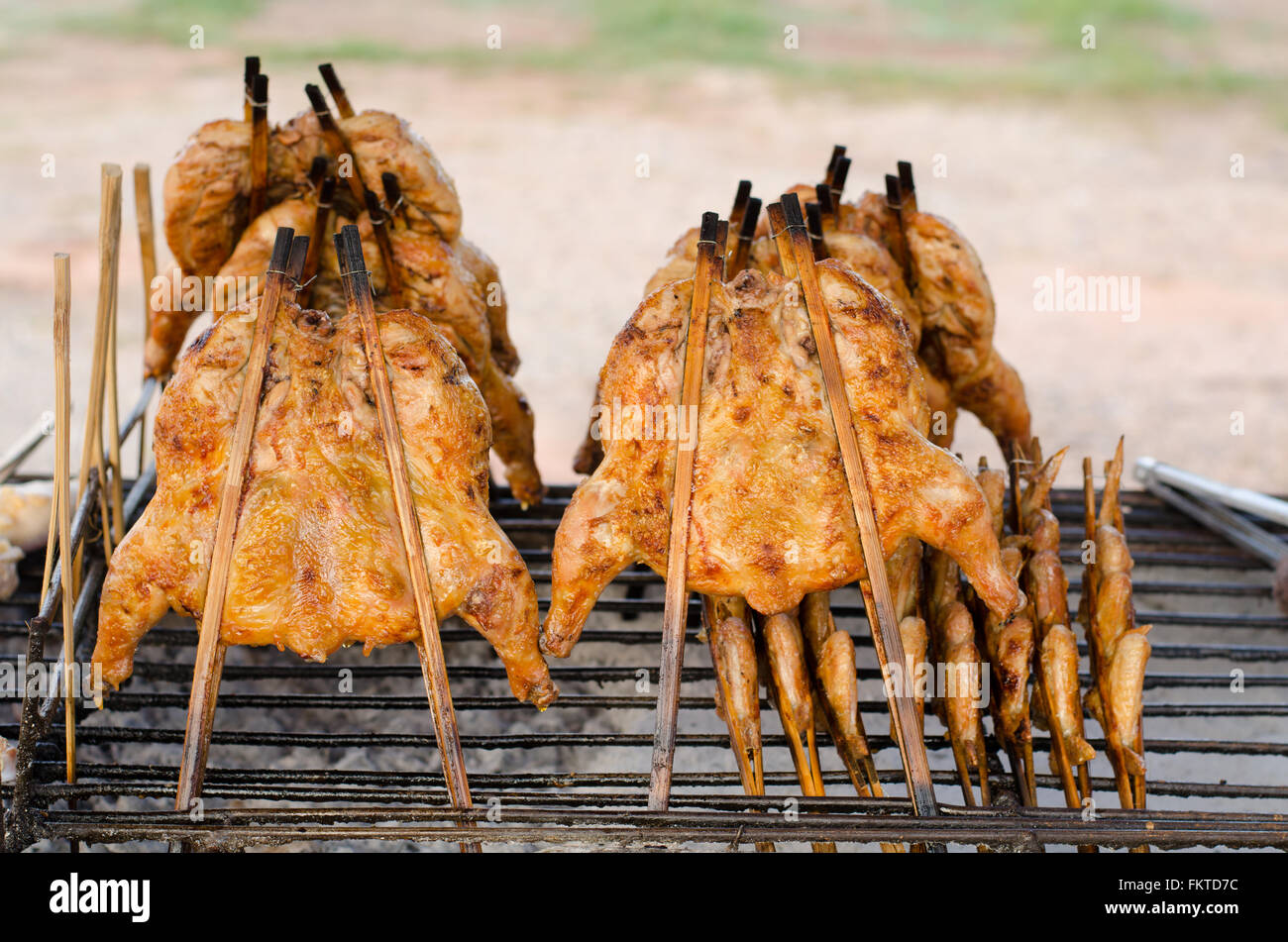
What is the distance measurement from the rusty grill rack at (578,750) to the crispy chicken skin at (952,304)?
919mm

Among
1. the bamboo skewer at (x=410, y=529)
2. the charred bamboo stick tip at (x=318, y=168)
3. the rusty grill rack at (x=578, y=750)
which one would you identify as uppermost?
the charred bamboo stick tip at (x=318, y=168)

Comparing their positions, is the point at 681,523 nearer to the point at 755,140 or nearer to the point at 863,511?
the point at 863,511

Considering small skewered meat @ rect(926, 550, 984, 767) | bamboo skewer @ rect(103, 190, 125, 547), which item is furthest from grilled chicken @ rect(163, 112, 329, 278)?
small skewered meat @ rect(926, 550, 984, 767)

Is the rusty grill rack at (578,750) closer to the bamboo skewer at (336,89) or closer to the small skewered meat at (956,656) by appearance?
the small skewered meat at (956,656)

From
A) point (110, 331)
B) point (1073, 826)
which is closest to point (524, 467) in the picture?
point (110, 331)

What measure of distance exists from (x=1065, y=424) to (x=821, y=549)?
204 inches

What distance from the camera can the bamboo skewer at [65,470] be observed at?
275 cm

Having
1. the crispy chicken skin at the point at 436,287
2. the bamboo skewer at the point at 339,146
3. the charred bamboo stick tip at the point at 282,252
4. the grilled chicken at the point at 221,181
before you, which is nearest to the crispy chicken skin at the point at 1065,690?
the crispy chicken skin at the point at 436,287

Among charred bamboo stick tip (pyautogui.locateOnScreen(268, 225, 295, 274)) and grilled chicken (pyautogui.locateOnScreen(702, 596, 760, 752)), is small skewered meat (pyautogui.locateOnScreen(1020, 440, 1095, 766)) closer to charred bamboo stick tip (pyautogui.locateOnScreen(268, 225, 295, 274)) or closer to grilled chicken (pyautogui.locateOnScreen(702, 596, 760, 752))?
grilled chicken (pyautogui.locateOnScreen(702, 596, 760, 752))

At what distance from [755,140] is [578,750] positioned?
6.64 m

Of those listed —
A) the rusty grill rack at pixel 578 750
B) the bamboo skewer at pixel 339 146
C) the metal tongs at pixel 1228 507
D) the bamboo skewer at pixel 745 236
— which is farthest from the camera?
the metal tongs at pixel 1228 507

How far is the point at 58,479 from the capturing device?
9.45 ft

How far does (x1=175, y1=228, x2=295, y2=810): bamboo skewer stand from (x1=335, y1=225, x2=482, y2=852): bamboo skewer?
0.21 meters

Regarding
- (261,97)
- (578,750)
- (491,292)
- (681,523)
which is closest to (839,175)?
(491,292)
